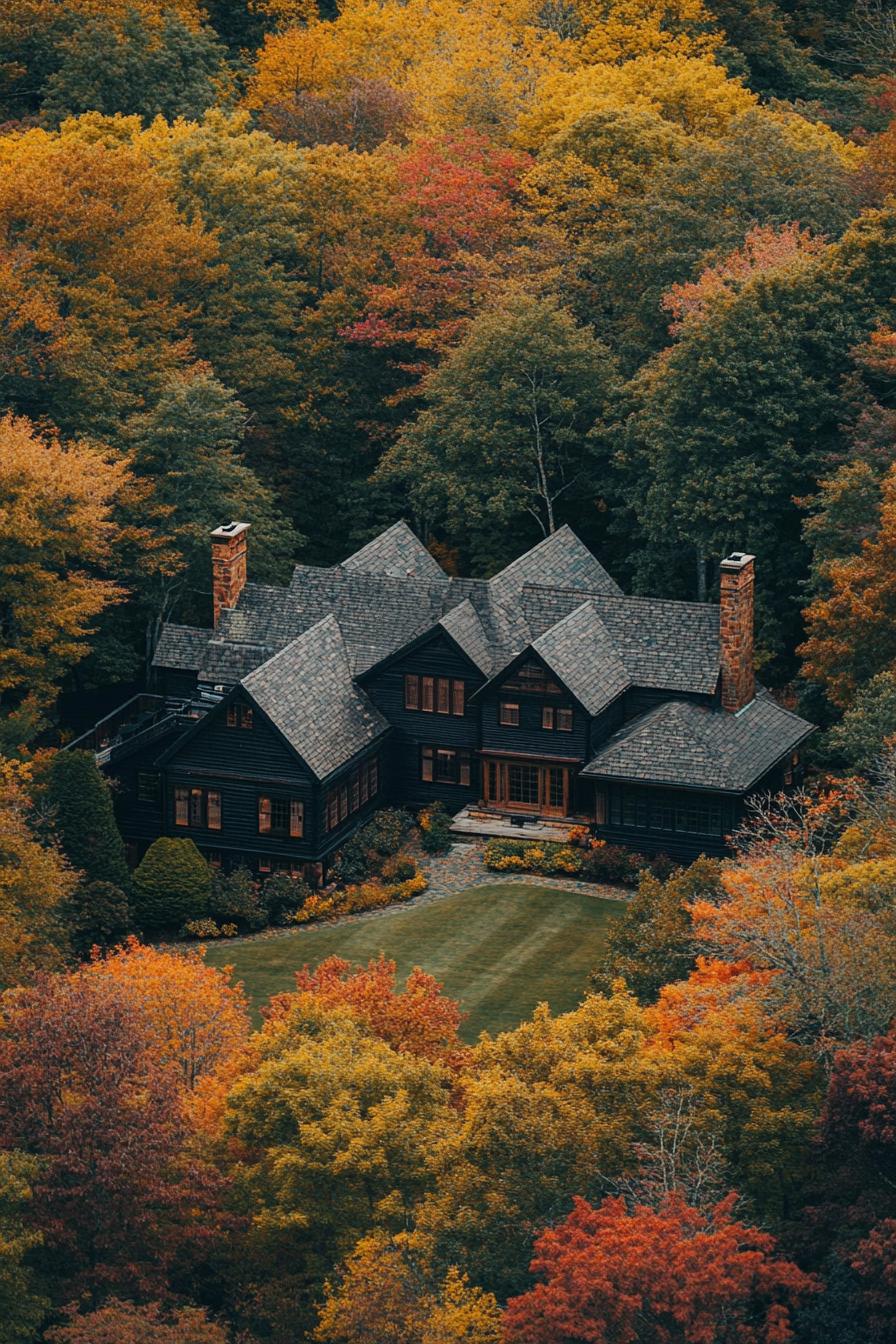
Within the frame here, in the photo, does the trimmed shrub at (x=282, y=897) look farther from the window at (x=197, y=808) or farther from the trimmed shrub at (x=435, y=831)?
the trimmed shrub at (x=435, y=831)

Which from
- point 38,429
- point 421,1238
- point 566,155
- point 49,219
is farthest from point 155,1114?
point 566,155

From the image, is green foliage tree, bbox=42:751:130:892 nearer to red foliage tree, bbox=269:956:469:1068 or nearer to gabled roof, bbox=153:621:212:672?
gabled roof, bbox=153:621:212:672

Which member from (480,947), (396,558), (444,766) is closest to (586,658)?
(444,766)

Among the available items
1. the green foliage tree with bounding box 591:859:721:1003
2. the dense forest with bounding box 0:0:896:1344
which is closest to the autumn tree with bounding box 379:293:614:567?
the dense forest with bounding box 0:0:896:1344

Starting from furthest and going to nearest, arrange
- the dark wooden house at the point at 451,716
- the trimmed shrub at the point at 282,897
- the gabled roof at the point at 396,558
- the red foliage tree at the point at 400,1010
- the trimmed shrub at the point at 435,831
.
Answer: the gabled roof at the point at 396,558 → the trimmed shrub at the point at 435,831 → the dark wooden house at the point at 451,716 → the trimmed shrub at the point at 282,897 → the red foliage tree at the point at 400,1010

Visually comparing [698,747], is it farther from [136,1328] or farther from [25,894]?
[136,1328]

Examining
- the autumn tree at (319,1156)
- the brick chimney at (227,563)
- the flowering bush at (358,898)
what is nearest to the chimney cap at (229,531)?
the brick chimney at (227,563)

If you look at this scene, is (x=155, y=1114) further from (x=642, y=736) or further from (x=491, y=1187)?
(x=642, y=736)
